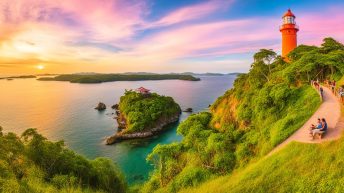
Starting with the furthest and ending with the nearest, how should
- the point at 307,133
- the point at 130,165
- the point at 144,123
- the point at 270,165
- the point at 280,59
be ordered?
the point at 144,123
the point at 130,165
the point at 280,59
the point at 307,133
the point at 270,165

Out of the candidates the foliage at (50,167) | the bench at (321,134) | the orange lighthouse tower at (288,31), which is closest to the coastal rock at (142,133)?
the foliage at (50,167)

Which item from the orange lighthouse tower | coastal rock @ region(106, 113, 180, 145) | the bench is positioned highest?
the orange lighthouse tower

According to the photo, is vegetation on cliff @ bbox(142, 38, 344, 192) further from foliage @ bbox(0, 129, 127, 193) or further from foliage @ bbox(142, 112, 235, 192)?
foliage @ bbox(0, 129, 127, 193)

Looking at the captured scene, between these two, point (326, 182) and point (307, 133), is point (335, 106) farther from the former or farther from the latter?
point (326, 182)

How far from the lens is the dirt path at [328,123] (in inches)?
612

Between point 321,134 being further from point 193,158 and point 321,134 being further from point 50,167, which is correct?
point 50,167

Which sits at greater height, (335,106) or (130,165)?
(335,106)

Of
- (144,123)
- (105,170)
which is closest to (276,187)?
(105,170)

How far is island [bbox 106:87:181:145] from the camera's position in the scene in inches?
2343

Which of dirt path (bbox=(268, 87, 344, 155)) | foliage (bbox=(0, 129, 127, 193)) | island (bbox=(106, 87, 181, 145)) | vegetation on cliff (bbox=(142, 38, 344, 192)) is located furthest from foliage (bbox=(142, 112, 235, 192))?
island (bbox=(106, 87, 181, 145))

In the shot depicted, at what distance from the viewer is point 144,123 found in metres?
62.2

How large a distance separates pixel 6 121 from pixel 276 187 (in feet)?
282

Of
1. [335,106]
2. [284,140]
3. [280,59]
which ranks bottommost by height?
[284,140]

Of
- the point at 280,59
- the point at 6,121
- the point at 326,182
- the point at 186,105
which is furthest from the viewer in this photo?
the point at 186,105
